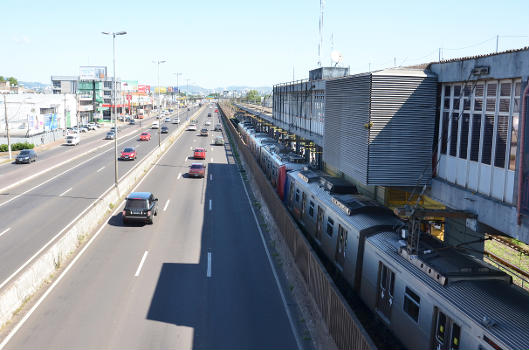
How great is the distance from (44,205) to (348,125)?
68.6 feet

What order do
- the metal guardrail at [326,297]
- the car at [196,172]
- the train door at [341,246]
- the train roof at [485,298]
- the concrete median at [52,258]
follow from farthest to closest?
the car at [196,172]
the train door at [341,246]
the concrete median at [52,258]
the metal guardrail at [326,297]
the train roof at [485,298]

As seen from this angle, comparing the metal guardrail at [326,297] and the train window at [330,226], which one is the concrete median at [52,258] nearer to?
the metal guardrail at [326,297]

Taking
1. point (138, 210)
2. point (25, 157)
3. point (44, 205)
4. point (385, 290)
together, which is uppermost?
point (385, 290)

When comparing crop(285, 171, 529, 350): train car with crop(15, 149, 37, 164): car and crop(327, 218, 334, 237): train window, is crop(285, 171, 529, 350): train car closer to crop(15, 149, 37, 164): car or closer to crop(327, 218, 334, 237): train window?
crop(327, 218, 334, 237): train window

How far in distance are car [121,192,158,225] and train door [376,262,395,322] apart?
15357 millimetres

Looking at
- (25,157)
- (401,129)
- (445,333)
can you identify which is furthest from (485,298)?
(25,157)

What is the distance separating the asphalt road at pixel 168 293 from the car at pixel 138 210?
0.50 m

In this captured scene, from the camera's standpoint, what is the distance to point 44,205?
100ft

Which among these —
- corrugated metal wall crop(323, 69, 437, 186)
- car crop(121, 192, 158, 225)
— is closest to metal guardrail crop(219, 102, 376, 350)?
corrugated metal wall crop(323, 69, 437, 186)

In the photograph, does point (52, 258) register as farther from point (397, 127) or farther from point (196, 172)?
point (196, 172)

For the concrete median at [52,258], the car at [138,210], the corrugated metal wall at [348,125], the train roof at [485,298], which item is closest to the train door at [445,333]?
the train roof at [485,298]

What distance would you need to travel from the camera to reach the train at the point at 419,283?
906 cm

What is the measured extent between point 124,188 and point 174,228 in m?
10.3

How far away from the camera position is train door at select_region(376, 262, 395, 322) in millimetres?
12495
